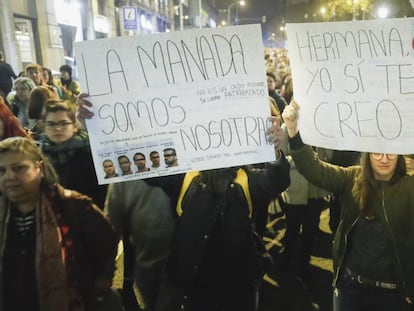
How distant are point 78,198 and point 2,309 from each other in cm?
62

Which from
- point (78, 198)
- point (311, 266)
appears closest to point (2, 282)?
point (78, 198)

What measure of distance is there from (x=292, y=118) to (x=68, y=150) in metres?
1.70

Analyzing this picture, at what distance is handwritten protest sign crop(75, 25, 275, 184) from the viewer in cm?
222

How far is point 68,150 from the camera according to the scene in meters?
3.20

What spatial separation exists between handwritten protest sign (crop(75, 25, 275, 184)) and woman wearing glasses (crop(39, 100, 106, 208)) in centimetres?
104

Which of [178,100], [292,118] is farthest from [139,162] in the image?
[292,118]

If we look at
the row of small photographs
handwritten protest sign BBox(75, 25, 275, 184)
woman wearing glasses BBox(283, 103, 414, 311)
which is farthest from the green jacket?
the row of small photographs

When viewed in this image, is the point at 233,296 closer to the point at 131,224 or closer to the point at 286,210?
the point at 131,224

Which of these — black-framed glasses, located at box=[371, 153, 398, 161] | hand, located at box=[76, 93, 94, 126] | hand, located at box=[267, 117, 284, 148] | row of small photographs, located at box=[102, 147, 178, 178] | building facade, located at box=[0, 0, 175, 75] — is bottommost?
black-framed glasses, located at box=[371, 153, 398, 161]

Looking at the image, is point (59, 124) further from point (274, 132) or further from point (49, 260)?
point (274, 132)

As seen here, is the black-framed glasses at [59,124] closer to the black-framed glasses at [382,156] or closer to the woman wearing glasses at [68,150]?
the woman wearing glasses at [68,150]

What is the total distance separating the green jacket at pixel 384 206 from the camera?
7.47 ft

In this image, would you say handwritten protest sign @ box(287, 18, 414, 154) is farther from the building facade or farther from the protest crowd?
the building facade

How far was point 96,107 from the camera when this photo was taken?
2221 millimetres
